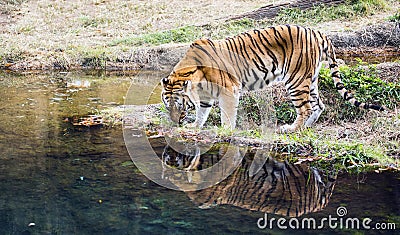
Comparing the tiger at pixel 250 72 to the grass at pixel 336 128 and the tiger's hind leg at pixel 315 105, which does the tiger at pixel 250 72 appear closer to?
the tiger's hind leg at pixel 315 105

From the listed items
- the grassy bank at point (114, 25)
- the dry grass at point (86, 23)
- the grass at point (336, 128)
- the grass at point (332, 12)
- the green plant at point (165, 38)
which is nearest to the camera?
the grass at point (336, 128)

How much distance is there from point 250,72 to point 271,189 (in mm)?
2245

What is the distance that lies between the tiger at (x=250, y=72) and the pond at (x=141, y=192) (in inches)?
27.0

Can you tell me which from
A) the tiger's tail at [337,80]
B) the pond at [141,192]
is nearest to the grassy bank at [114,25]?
the pond at [141,192]

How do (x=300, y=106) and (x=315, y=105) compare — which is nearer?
(x=300, y=106)

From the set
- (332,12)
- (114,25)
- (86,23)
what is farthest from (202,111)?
(86,23)

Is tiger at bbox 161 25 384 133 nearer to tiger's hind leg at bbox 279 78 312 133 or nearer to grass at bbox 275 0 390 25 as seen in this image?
tiger's hind leg at bbox 279 78 312 133

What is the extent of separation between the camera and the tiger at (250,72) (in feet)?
18.6

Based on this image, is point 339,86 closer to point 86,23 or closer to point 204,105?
point 204,105

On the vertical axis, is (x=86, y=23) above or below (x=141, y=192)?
above

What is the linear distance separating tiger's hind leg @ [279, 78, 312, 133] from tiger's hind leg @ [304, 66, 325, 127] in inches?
6.2

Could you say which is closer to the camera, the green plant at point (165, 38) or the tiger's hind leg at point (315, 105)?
the tiger's hind leg at point (315, 105)

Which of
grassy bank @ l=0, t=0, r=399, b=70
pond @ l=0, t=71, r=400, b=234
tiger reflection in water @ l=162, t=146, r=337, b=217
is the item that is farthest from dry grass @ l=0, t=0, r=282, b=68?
tiger reflection in water @ l=162, t=146, r=337, b=217

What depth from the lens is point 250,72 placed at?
19.5 feet
